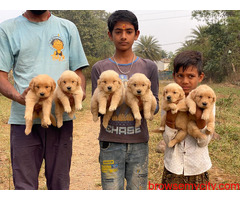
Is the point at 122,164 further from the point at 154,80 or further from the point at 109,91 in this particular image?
the point at 154,80

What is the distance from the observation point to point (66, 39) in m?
2.84

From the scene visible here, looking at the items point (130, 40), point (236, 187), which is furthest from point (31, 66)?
point (236, 187)

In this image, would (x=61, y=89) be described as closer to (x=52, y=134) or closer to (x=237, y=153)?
(x=52, y=134)

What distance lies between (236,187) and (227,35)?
15.8m

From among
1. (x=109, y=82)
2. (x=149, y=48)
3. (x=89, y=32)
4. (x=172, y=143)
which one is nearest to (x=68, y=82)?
(x=109, y=82)

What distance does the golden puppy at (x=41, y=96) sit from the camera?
2.38 metres

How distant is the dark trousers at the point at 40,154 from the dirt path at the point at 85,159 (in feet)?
6.59

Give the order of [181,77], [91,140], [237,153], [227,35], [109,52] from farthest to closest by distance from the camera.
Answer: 1. [109,52]
2. [227,35]
3. [91,140]
4. [237,153]
5. [181,77]

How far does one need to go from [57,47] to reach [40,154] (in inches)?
47.7

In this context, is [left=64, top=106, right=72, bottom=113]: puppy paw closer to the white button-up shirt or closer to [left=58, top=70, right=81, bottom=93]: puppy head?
[left=58, top=70, right=81, bottom=93]: puppy head

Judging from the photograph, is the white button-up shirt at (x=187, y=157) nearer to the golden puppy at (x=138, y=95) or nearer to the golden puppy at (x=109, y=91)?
the golden puppy at (x=138, y=95)

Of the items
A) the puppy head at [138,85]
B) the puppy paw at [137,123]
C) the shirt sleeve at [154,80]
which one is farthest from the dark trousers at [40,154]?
the shirt sleeve at [154,80]

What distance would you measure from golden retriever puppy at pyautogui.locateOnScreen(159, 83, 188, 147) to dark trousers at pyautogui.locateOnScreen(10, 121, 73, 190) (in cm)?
114

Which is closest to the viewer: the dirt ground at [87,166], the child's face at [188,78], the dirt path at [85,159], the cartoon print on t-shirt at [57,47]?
the cartoon print on t-shirt at [57,47]
